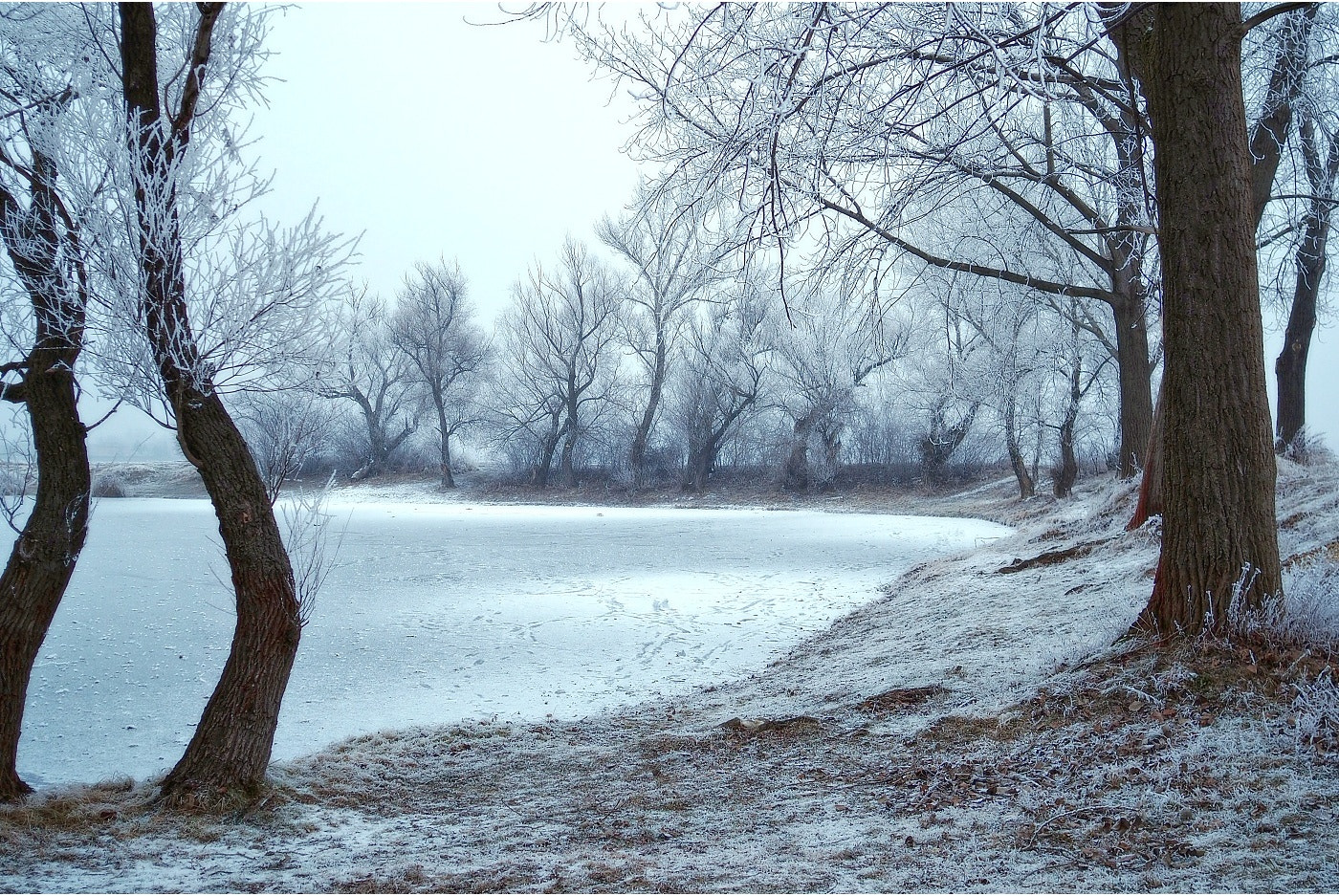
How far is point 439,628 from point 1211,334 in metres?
7.50

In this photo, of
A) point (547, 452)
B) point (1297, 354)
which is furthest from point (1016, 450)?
point (547, 452)

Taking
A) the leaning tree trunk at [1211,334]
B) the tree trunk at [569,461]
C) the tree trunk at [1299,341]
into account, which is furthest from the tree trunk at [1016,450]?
the tree trunk at [569,461]

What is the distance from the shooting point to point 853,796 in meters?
3.84

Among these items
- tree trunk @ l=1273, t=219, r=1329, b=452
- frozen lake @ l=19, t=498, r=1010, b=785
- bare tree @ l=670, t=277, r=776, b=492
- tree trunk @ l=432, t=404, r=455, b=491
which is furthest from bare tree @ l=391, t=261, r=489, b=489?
tree trunk @ l=1273, t=219, r=1329, b=452

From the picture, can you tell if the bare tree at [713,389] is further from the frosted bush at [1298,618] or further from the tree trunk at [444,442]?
the frosted bush at [1298,618]

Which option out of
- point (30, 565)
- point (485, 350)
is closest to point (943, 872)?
point (30, 565)

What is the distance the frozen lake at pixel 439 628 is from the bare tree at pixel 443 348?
21.1m

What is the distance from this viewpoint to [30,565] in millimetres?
4773

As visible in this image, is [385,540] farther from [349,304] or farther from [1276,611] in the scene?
[1276,611]

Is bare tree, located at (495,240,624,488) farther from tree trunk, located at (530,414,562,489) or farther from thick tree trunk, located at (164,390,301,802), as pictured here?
thick tree trunk, located at (164,390,301,802)

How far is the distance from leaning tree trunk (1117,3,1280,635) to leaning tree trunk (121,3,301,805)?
4.64 meters

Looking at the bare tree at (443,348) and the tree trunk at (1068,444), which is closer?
the tree trunk at (1068,444)

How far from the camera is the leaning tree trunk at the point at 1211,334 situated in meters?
4.34

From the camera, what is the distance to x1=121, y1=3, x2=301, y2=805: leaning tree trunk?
432 centimetres
